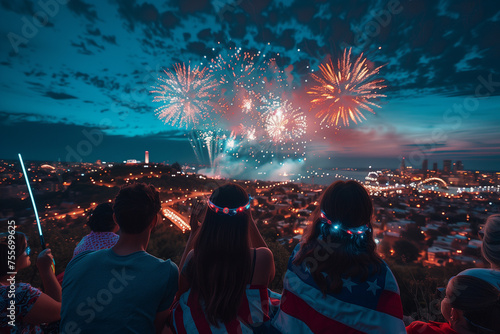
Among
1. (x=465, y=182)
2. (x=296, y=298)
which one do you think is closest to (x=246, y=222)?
(x=296, y=298)

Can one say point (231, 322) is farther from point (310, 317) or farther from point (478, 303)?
point (478, 303)

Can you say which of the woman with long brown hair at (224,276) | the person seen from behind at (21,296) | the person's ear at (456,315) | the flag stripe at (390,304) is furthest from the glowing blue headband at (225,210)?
the person's ear at (456,315)

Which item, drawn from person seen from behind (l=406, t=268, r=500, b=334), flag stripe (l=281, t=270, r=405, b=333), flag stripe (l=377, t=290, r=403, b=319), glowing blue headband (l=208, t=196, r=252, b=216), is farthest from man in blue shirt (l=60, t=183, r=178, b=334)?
person seen from behind (l=406, t=268, r=500, b=334)

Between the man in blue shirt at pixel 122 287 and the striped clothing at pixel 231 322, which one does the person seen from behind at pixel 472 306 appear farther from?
the man in blue shirt at pixel 122 287

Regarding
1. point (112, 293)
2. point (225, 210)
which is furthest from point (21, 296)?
point (225, 210)

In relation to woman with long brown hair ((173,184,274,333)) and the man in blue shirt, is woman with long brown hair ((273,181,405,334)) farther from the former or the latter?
the man in blue shirt

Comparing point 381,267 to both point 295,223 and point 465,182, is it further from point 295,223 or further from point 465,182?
point 465,182
